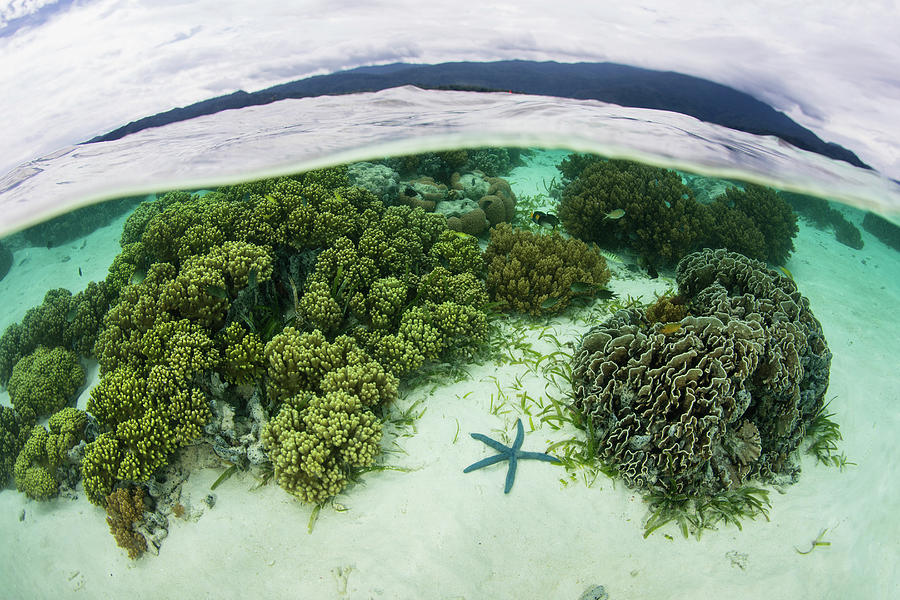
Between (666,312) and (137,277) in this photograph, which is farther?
(137,277)

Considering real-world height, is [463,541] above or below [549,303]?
below

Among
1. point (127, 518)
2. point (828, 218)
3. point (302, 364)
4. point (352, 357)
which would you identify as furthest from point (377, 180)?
point (828, 218)

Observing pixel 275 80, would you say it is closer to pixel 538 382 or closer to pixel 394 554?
pixel 538 382

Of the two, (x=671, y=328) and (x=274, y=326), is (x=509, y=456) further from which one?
(x=274, y=326)

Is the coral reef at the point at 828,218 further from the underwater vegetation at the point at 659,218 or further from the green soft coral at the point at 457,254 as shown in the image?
the green soft coral at the point at 457,254

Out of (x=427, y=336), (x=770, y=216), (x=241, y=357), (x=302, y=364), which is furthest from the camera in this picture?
(x=770, y=216)

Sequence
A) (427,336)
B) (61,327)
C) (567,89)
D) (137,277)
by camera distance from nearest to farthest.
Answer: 1. (427,336)
2. (137,277)
3. (61,327)
4. (567,89)

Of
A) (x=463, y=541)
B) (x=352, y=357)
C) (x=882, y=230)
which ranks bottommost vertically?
(x=882, y=230)

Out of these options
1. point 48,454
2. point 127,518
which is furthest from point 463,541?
point 48,454

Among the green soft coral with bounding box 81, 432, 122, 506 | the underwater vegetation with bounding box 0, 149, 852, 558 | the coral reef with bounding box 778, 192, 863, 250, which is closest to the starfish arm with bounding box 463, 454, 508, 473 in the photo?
the underwater vegetation with bounding box 0, 149, 852, 558

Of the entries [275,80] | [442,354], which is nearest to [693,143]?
[442,354]
